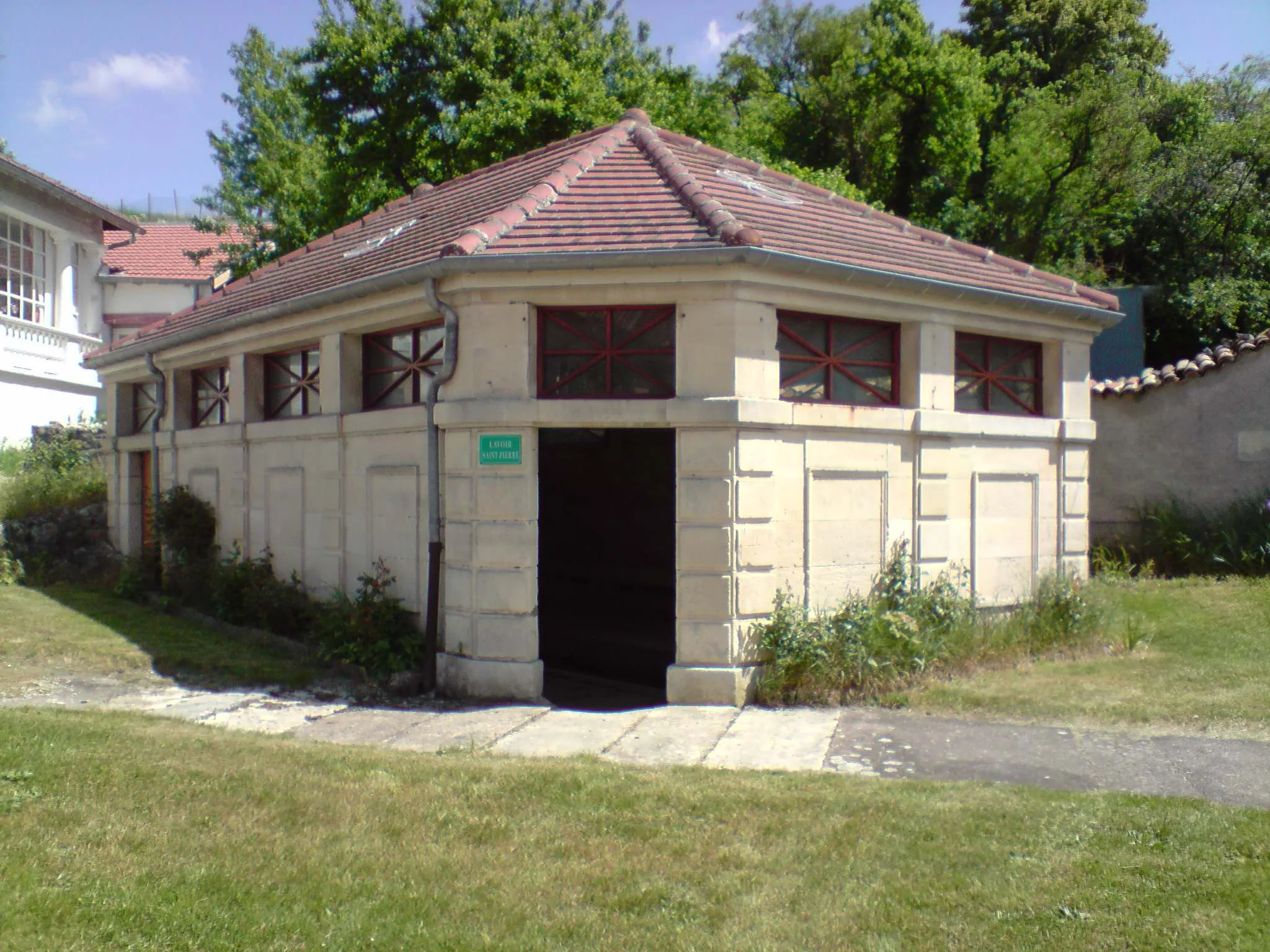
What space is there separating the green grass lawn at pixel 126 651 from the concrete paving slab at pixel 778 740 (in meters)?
4.24

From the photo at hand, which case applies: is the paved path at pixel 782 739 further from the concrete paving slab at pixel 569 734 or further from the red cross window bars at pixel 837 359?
the red cross window bars at pixel 837 359

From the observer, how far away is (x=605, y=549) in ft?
51.6

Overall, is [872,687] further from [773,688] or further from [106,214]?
[106,214]

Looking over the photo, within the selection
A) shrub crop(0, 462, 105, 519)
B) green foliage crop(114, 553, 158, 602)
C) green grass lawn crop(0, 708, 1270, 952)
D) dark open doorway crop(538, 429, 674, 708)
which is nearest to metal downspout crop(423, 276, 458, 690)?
green grass lawn crop(0, 708, 1270, 952)

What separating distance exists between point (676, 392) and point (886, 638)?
280cm

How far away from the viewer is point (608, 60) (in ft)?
73.3

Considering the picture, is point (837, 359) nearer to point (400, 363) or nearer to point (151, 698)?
point (400, 363)

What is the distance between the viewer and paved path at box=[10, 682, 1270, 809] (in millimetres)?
6422

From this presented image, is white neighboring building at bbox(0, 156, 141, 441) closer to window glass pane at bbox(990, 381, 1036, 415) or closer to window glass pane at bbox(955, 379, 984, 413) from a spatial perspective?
window glass pane at bbox(955, 379, 984, 413)

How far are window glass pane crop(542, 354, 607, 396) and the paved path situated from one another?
2.75 m

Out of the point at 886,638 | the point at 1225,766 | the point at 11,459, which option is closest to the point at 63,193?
the point at 11,459

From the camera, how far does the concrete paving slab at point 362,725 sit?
763 centimetres

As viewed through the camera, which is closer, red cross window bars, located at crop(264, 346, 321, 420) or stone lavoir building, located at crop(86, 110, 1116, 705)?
stone lavoir building, located at crop(86, 110, 1116, 705)

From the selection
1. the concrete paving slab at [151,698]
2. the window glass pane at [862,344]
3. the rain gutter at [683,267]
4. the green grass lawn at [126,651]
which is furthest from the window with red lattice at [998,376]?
the concrete paving slab at [151,698]
